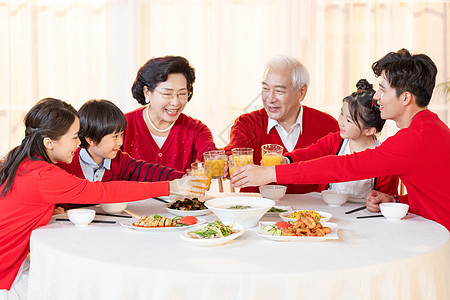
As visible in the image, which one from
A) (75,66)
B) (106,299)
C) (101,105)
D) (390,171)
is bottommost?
(106,299)

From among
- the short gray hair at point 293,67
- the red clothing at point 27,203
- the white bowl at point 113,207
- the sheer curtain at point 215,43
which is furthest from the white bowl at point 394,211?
the sheer curtain at point 215,43

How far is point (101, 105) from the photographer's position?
245 centimetres

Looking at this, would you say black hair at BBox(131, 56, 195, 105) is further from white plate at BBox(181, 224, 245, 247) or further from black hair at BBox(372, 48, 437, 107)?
white plate at BBox(181, 224, 245, 247)

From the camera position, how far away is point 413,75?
2160 mm

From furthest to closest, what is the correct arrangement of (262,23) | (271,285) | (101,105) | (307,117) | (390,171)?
(262,23) → (307,117) → (101,105) → (390,171) → (271,285)

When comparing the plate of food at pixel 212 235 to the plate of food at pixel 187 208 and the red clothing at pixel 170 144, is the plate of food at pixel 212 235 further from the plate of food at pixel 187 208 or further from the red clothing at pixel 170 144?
the red clothing at pixel 170 144

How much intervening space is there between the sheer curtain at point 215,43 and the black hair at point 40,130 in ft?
9.37

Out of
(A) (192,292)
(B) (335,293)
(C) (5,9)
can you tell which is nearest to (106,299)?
(A) (192,292)

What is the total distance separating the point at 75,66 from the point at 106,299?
3871 millimetres

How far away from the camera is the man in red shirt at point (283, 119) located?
3.19 m

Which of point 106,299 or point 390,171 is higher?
point 390,171

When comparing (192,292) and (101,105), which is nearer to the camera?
(192,292)

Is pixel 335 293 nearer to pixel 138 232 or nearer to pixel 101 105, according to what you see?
pixel 138 232

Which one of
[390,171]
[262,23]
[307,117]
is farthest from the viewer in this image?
[262,23]
